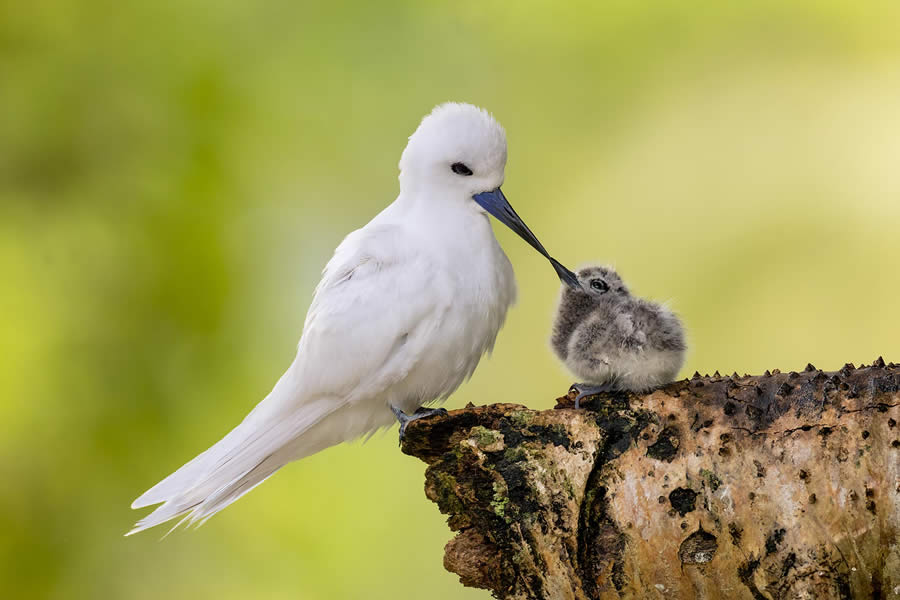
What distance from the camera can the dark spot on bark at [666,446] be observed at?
179 cm

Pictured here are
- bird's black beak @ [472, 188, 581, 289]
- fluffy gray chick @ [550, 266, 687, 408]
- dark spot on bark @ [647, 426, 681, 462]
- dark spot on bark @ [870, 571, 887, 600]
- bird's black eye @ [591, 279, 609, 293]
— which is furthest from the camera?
bird's black beak @ [472, 188, 581, 289]

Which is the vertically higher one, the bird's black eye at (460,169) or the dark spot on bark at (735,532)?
the bird's black eye at (460,169)

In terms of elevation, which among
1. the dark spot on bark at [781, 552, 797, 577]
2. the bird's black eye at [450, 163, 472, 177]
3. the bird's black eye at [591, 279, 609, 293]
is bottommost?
the dark spot on bark at [781, 552, 797, 577]

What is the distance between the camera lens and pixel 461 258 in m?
2.37

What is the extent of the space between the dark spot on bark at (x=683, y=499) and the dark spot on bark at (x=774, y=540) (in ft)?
0.48

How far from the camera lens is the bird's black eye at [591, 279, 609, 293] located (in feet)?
7.00

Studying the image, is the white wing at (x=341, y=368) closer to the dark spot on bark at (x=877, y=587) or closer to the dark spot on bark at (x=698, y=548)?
the dark spot on bark at (x=698, y=548)

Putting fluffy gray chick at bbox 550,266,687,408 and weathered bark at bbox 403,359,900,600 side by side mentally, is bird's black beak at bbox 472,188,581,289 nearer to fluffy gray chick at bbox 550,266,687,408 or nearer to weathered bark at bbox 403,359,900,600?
fluffy gray chick at bbox 550,266,687,408

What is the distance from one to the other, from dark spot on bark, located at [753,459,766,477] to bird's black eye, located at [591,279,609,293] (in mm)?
561

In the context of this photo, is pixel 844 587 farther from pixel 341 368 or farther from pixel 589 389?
pixel 341 368

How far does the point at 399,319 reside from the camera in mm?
2293

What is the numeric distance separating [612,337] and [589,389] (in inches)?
4.9

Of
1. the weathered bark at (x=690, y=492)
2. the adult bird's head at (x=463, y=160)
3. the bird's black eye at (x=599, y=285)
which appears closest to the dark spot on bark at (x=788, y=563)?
the weathered bark at (x=690, y=492)

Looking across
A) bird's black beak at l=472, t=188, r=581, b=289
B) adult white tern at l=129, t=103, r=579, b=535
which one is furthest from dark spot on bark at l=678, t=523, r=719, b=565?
bird's black beak at l=472, t=188, r=581, b=289
